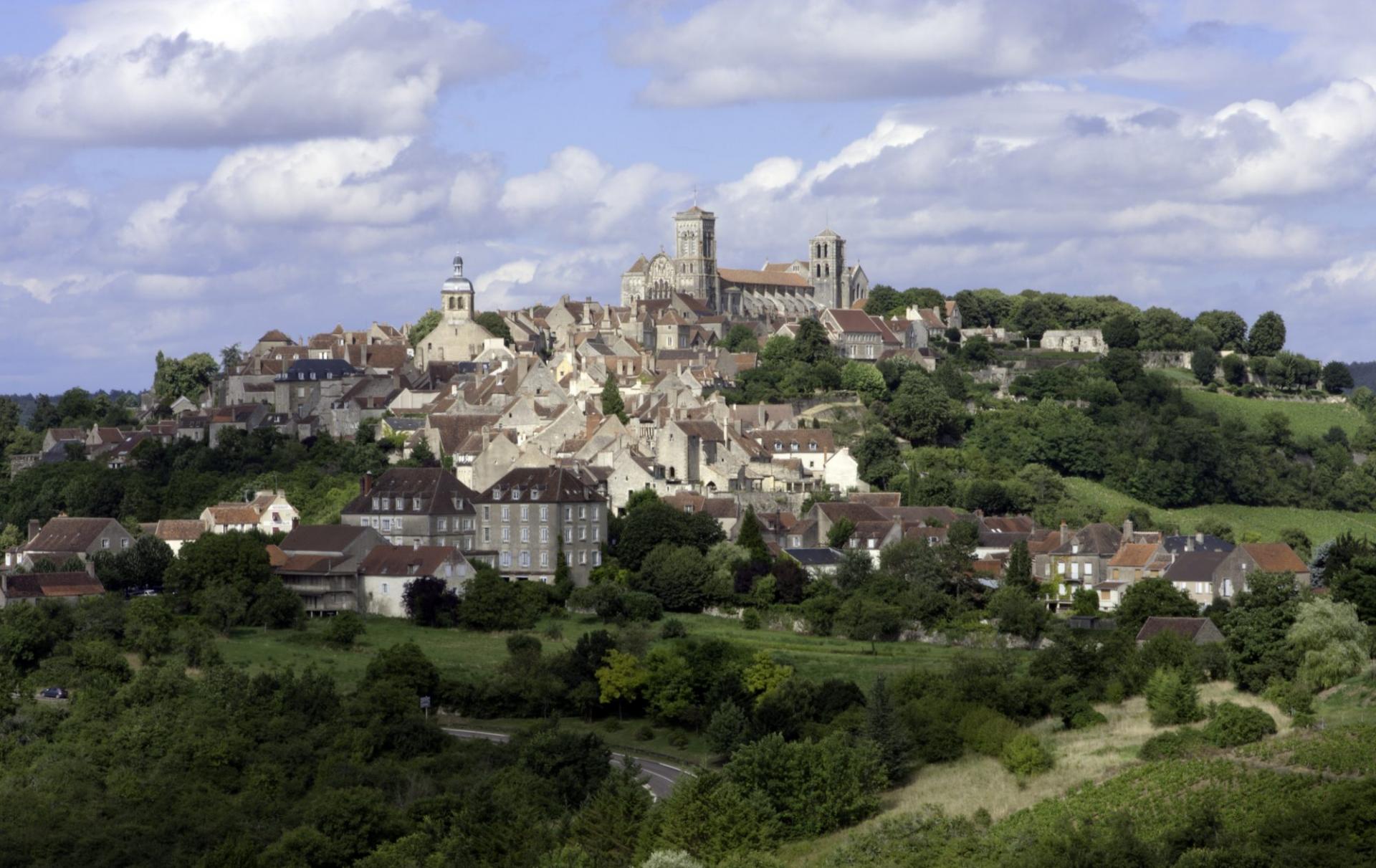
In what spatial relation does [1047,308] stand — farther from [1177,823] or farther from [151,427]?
[1177,823]

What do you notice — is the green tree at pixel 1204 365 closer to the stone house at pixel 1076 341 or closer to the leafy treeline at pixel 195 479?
the stone house at pixel 1076 341

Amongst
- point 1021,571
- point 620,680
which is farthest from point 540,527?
point 1021,571

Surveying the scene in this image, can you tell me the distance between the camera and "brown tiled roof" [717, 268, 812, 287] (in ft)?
446

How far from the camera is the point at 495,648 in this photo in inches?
2542

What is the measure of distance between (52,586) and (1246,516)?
52.3 m

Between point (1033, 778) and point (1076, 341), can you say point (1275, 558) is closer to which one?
point (1033, 778)

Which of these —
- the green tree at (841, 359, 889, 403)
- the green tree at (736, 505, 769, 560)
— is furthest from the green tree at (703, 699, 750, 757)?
the green tree at (841, 359, 889, 403)

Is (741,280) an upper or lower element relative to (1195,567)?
upper

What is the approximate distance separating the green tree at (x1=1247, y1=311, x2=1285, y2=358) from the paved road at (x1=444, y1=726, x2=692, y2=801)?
257 feet

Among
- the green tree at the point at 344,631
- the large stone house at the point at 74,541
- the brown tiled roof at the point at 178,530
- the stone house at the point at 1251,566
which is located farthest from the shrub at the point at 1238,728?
the large stone house at the point at 74,541

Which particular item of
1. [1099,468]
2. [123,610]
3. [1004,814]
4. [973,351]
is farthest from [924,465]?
[1004,814]

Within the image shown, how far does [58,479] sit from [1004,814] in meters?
52.2

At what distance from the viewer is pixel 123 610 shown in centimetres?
6438

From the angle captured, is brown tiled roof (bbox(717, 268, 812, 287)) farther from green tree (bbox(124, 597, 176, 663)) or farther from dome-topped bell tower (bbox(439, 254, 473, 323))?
green tree (bbox(124, 597, 176, 663))
